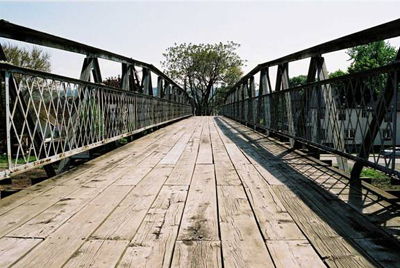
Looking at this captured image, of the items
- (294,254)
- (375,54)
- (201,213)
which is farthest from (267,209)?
(375,54)

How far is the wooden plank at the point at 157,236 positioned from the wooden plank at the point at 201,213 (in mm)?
45

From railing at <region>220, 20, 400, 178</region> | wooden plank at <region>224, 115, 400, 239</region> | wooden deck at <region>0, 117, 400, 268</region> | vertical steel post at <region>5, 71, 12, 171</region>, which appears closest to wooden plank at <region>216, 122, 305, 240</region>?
wooden deck at <region>0, 117, 400, 268</region>

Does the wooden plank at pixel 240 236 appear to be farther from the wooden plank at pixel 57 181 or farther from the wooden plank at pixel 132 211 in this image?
the wooden plank at pixel 57 181

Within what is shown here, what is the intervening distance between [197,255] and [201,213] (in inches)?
20.6

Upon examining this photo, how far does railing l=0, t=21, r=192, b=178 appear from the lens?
2273mm

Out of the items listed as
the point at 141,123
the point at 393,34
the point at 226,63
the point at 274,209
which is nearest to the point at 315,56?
the point at 393,34

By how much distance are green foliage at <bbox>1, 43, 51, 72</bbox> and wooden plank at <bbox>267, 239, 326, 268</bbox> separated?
16.6 meters

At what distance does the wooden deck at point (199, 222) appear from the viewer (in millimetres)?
1308

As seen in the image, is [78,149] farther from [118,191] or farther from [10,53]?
[10,53]

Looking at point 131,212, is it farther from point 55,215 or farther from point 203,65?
point 203,65

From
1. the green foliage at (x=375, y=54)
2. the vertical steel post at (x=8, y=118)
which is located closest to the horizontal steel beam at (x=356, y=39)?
the vertical steel post at (x=8, y=118)

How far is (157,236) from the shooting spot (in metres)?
1.51

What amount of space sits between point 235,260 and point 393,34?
1925 mm

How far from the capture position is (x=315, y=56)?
3.76m
